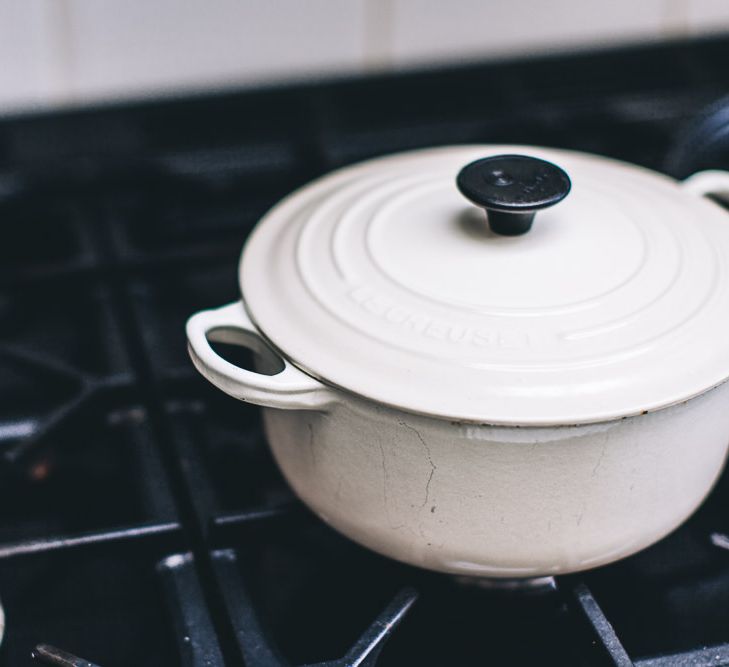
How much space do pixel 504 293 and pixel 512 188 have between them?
0.19 ft

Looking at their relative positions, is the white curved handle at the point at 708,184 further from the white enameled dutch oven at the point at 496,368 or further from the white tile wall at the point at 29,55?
the white tile wall at the point at 29,55

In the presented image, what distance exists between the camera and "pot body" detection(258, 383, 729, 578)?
0.46 m

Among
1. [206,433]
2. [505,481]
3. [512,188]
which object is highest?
[512,188]

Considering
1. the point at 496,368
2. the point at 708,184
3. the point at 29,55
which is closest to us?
the point at 496,368

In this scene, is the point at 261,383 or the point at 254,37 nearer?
the point at 261,383

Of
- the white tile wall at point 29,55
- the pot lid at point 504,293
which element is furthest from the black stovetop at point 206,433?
the pot lid at point 504,293

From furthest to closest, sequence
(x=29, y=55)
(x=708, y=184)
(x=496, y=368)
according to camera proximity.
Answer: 1. (x=29, y=55)
2. (x=708, y=184)
3. (x=496, y=368)

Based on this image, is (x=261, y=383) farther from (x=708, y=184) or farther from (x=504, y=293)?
(x=708, y=184)

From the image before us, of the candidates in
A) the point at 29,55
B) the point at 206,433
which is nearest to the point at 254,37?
the point at 29,55

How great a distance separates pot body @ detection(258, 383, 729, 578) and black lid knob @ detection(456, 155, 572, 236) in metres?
0.12

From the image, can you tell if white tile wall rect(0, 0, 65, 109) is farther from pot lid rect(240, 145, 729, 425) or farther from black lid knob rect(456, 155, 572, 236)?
black lid knob rect(456, 155, 572, 236)

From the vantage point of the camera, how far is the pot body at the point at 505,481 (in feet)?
1.52

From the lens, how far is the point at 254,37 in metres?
0.93

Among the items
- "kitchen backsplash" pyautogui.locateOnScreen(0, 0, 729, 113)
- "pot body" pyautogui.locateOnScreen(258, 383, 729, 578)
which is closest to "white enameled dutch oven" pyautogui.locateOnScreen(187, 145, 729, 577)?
"pot body" pyautogui.locateOnScreen(258, 383, 729, 578)
